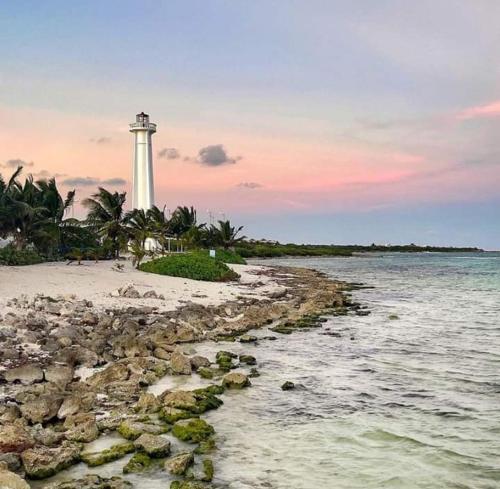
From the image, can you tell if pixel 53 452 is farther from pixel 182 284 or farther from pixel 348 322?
pixel 182 284

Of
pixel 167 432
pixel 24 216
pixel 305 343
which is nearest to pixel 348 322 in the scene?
pixel 305 343

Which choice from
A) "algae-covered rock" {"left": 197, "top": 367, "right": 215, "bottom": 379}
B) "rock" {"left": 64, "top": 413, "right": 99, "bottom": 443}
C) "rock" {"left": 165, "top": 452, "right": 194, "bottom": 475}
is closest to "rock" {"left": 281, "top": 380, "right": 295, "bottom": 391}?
"algae-covered rock" {"left": 197, "top": 367, "right": 215, "bottom": 379}

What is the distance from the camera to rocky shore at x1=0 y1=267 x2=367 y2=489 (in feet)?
26.7

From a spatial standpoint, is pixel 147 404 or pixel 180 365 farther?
pixel 180 365

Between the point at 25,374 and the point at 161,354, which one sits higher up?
the point at 25,374

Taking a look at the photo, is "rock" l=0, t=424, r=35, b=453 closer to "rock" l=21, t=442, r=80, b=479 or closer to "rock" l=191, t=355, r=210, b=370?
"rock" l=21, t=442, r=80, b=479

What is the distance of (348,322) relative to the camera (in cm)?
2439

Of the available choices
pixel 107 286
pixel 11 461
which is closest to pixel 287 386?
pixel 11 461

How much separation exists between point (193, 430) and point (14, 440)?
2.84m

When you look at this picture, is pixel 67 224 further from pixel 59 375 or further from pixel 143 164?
pixel 59 375

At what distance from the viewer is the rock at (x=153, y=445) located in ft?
28.1

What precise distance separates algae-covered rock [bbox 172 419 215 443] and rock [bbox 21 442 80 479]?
1737mm

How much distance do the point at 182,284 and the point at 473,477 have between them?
27.7 m

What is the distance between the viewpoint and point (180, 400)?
35.6 ft
